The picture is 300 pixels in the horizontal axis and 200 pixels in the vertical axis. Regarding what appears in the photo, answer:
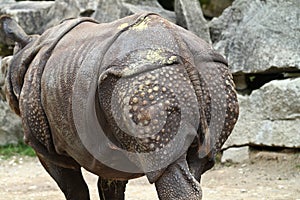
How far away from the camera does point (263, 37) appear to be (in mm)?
7602

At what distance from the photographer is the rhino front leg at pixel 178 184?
2838mm

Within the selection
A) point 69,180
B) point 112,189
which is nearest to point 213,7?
point 112,189

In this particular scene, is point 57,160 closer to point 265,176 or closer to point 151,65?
point 151,65

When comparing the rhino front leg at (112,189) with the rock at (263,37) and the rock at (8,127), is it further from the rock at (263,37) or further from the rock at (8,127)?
the rock at (8,127)

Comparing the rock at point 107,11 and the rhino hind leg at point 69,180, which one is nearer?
the rhino hind leg at point 69,180

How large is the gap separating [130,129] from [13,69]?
141 cm

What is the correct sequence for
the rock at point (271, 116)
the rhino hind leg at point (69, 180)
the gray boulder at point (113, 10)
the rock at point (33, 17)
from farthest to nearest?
the rock at point (33, 17), the gray boulder at point (113, 10), the rock at point (271, 116), the rhino hind leg at point (69, 180)

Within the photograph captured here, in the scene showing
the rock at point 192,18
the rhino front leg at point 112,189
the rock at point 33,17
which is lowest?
the rock at point 33,17

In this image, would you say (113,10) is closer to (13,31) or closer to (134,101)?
(13,31)

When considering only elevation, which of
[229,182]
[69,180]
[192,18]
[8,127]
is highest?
[69,180]

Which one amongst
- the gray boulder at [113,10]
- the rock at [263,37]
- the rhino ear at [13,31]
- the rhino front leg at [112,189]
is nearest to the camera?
the rhino ear at [13,31]

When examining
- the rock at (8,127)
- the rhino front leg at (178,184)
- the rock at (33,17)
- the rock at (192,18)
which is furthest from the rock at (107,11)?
the rhino front leg at (178,184)

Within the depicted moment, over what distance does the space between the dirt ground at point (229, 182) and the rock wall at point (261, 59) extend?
0.71ft

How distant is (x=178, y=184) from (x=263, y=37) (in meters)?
4.98
